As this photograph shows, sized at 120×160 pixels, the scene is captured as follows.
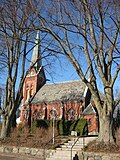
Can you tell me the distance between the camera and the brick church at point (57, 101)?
137 feet

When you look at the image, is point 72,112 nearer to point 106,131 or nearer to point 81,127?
point 81,127

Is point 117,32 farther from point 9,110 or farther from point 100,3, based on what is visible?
point 9,110

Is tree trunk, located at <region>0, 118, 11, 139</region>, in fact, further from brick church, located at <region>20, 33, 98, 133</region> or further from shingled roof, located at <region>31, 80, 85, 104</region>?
shingled roof, located at <region>31, 80, 85, 104</region>

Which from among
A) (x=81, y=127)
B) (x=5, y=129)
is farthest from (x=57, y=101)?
(x=5, y=129)

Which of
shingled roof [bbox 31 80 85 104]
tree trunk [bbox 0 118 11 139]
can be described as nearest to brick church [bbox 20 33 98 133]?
shingled roof [bbox 31 80 85 104]

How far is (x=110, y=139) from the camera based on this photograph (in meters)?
11.1

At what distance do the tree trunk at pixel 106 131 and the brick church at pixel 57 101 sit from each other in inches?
1018

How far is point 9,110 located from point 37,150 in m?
4.83

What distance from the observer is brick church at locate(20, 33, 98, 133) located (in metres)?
41.8

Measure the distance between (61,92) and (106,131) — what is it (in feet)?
118

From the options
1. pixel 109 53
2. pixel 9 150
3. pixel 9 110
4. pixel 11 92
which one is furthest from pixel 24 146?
pixel 109 53

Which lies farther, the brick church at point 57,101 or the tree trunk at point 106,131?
the brick church at point 57,101

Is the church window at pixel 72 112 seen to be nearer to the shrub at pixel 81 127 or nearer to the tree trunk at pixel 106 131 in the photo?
the shrub at pixel 81 127

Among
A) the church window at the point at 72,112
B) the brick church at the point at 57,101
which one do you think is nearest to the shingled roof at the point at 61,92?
the brick church at the point at 57,101
